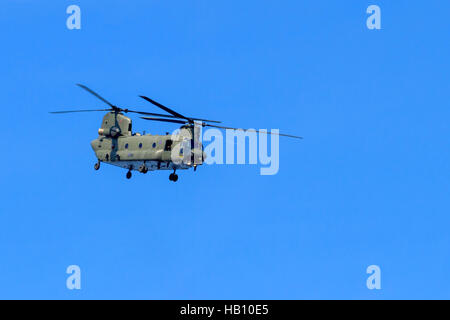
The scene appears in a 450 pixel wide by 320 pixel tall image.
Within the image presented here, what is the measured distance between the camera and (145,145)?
398 feet

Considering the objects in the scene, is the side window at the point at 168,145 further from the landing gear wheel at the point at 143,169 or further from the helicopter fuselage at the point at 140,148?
the landing gear wheel at the point at 143,169

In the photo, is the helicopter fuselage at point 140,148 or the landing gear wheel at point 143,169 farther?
the landing gear wheel at point 143,169

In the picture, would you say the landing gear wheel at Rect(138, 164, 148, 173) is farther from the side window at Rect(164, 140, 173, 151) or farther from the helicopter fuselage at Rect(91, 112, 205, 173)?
the side window at Rect(164, 140, 173, 151)

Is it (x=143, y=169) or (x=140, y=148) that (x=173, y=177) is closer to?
(x=143, y=169)

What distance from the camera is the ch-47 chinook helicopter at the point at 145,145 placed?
118 m

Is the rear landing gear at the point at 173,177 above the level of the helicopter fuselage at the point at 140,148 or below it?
below

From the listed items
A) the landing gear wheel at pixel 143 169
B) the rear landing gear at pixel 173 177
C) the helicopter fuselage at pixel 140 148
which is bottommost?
the rear landing gear at pixel 173 177

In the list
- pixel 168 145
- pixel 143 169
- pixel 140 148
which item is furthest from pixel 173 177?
pixel 140 148

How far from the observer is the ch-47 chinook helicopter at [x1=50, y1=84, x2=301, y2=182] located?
11806cm

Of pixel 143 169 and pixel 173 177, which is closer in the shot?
pixel 173 177
